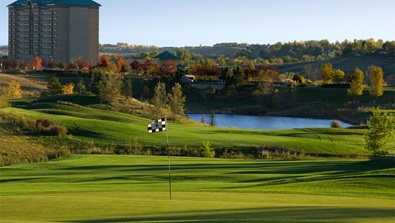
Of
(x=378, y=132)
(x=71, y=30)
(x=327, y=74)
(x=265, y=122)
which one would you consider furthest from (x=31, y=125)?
(x=71, y=30)

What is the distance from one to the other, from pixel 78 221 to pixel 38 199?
4.04 metres

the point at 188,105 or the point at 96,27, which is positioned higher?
the point at 96,27

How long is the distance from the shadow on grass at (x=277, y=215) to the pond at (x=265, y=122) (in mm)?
57479

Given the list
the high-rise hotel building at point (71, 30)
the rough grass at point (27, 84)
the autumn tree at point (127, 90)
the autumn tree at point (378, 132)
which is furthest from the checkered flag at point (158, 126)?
the high-rise hotel building at point (71, 30)

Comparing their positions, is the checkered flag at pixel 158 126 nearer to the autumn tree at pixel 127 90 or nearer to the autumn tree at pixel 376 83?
the autumn tree at pixel 127 90

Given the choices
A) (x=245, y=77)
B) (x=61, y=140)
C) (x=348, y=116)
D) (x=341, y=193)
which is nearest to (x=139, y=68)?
(x=245, y=77)

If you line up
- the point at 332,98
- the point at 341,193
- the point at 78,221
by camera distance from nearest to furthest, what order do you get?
the point at 78,221
the point at 341,193
the point at 332,98

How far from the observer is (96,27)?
623 feet

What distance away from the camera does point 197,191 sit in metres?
23.9

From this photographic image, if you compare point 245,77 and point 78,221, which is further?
point 245,77

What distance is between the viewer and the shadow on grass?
17156mm

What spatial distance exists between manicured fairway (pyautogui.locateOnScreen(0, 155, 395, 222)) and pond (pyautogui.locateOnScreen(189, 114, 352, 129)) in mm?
43179

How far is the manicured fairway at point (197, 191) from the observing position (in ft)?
59.0

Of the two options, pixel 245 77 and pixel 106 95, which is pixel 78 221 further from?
pixel 245 77
